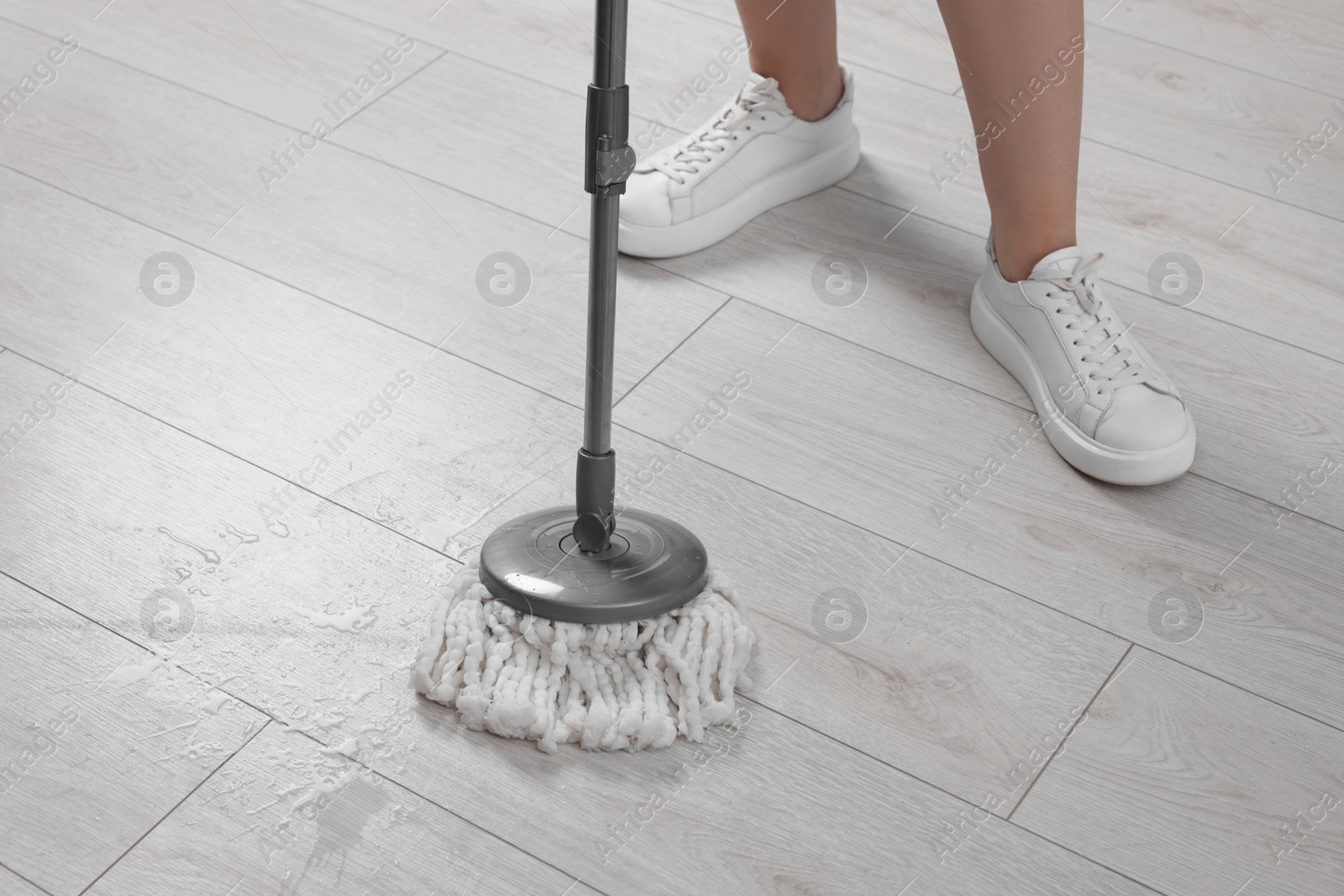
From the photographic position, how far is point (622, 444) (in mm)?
1053

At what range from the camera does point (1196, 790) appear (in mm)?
816

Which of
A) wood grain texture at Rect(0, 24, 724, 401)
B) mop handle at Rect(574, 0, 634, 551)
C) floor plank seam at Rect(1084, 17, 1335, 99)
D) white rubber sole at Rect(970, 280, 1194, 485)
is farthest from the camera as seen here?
floor plank seam at Rect(1084, 17, 1335, 99)

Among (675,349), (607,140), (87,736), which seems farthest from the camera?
(675,349)

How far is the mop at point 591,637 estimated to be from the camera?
80 cm

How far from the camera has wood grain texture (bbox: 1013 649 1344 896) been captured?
30.5 inches

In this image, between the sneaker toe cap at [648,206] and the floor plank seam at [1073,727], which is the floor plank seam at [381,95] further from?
the floor plank seam at [1073,727]

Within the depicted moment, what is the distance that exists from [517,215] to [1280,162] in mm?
812

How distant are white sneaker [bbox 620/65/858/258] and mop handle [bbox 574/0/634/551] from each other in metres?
0.47

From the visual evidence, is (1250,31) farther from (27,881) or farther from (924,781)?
(27,881)

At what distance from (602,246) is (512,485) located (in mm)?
309

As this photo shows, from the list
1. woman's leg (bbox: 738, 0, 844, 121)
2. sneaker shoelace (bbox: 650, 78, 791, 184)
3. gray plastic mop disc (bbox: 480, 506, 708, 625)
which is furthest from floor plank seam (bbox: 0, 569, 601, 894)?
woman's leg (bbox: 738, 0, 844, 121)

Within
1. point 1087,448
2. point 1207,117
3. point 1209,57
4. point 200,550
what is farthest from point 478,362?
point 1209,57

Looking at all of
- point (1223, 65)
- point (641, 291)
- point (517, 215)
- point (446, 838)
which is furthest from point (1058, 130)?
point (446, 838)

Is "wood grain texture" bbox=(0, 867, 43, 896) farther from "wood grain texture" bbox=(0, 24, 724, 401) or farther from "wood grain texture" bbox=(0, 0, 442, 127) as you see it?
"wood grain texture" bbox=(0, 0, 442, 127)
